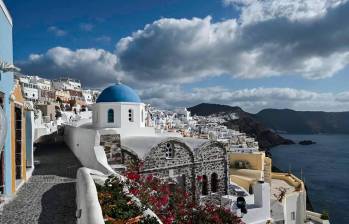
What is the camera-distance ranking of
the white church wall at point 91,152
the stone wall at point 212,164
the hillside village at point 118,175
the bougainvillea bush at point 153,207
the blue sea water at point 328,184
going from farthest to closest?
the blue sea water at point 328,184, the stone wall at point 212,164, the white church wall at point 91,152, the hillside village at point 118,175, the bougainvillea bush at point 153,207

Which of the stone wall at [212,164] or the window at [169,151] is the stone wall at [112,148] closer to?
the window at [169,151]

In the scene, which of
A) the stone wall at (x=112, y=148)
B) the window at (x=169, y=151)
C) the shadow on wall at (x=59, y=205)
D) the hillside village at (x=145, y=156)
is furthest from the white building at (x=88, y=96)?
the shadow on wall at (x=59, y=205)

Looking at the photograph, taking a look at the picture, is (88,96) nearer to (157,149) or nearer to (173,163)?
(173,163)

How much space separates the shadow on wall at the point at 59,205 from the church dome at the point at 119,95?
24.7 ft

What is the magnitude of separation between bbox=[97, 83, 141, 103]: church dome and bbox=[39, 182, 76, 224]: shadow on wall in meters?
7.53

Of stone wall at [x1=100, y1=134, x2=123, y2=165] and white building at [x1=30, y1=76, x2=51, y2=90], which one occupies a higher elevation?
white building at [x1=30, y1=76, x2=51, y2=90]

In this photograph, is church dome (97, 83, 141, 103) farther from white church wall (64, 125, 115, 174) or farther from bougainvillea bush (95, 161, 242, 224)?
bougainvillea bush (95, 161, 242, 224)

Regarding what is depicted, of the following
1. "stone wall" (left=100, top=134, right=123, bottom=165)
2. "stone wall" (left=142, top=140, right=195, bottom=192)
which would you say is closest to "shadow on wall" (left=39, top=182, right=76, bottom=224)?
"stone wall" (left=100, top=134, right=123, bottom=165)

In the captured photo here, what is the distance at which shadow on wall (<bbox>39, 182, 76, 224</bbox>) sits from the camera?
6895mm

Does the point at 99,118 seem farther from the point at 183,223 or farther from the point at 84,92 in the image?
the point at 84,92

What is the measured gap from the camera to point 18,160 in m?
10.3

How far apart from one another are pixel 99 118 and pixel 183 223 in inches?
431

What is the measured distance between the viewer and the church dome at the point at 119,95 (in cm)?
1695

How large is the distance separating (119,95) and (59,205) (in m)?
9.64
